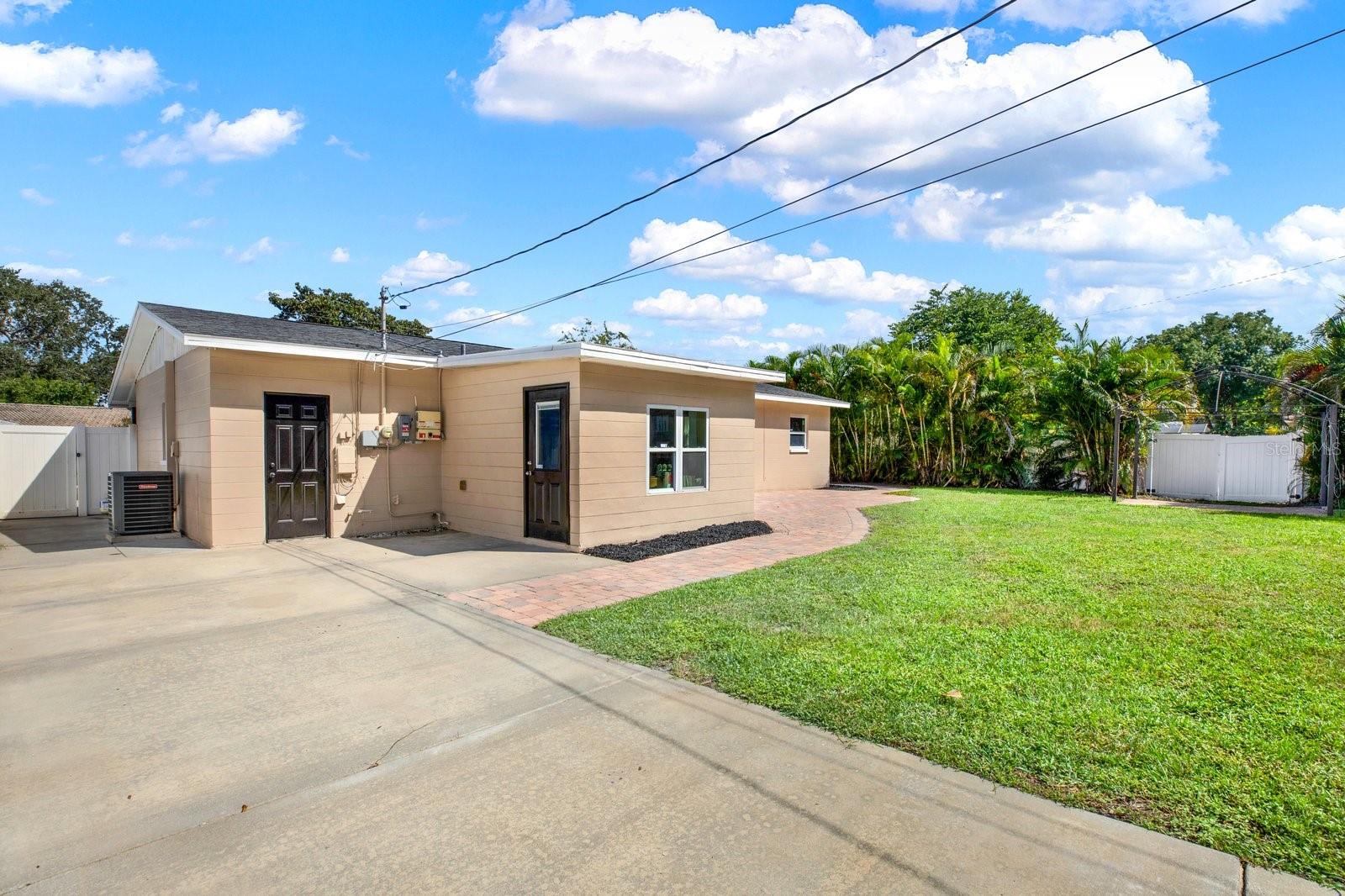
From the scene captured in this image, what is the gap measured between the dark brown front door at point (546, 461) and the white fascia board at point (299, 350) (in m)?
2.11

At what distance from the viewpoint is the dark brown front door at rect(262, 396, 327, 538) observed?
9.00 meters

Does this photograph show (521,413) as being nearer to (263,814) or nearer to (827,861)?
(263,814)

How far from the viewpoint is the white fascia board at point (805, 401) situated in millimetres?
16062

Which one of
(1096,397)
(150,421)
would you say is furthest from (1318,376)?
(150,421)

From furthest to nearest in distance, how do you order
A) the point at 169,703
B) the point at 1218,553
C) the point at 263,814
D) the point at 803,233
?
the point at 803,233, the point at 1218,553, the point at 169,703, the point at 263,814

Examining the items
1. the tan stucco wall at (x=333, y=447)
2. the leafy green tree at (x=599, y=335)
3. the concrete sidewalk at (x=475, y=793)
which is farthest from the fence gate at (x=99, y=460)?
the leafy green tree at (x=599, y=335)

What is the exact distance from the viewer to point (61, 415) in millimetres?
24734

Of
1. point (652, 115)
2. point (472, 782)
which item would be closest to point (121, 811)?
point (472, 782)

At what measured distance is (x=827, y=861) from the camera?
2.30 meters

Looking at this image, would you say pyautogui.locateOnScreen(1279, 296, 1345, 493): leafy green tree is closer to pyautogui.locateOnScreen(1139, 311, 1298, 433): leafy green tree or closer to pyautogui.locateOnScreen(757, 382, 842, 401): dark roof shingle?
pyautogui.locateOnScreen(757, 382, 842, 401): dark roof shingle

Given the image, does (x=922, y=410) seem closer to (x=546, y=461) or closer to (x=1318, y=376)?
(x=1318, y=376)

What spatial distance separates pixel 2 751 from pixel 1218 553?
10.3 m

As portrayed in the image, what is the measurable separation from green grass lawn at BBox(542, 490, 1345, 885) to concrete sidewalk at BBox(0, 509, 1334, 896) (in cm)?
21

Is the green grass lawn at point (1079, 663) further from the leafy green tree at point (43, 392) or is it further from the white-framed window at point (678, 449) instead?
the leafy green tree at point (43, 392)
